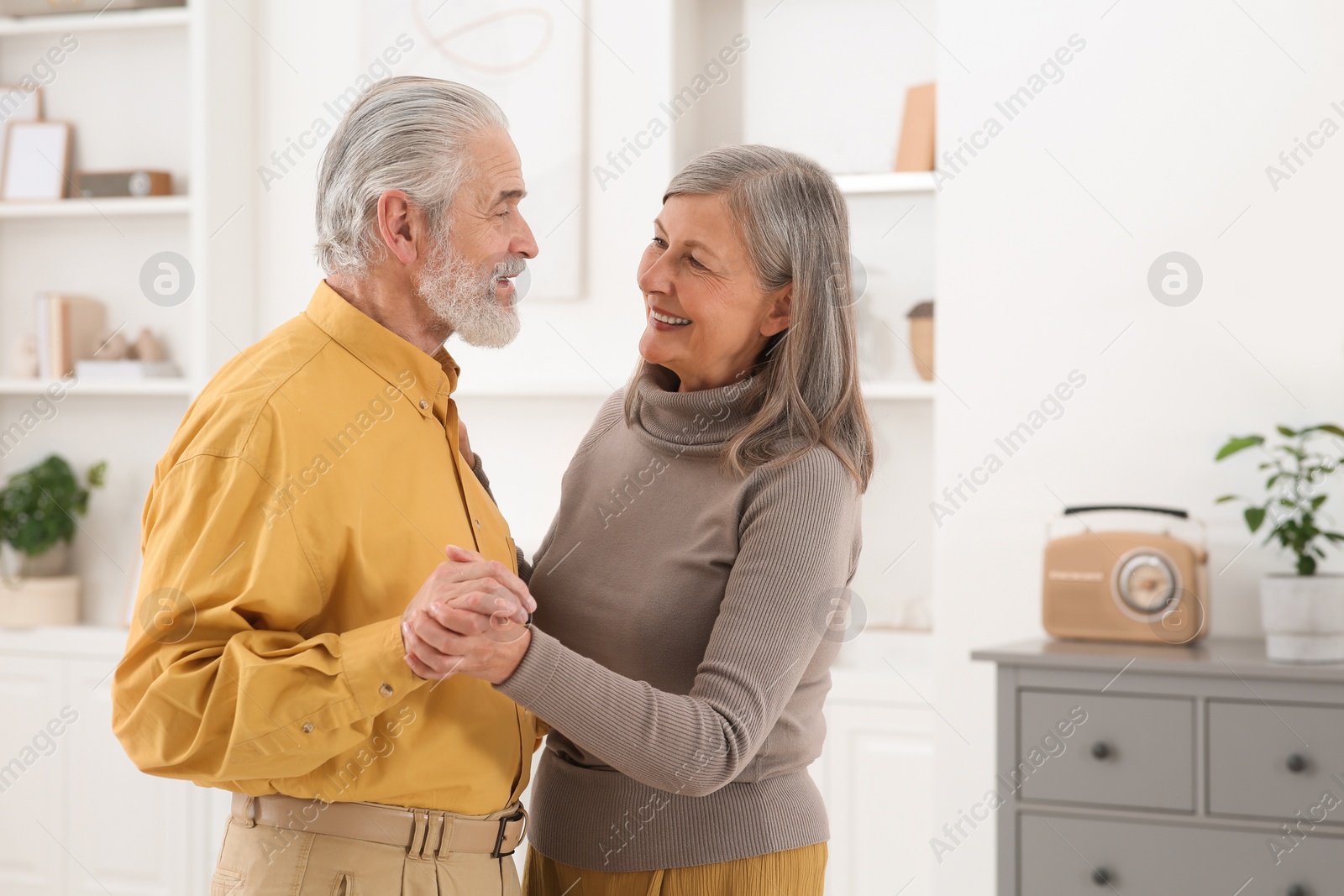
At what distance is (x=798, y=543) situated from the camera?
1400 millimetres

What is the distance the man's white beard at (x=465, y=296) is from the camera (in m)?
1.51

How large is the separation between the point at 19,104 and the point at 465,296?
3018 mm

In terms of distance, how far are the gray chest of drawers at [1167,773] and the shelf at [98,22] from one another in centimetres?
289

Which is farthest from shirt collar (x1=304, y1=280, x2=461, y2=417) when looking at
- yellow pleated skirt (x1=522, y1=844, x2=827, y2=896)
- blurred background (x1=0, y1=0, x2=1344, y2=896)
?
blurred background (x1=0, y1=0, x2=1344, y2=896)

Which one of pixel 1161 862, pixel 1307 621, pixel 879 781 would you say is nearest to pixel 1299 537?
pixel 1307 621

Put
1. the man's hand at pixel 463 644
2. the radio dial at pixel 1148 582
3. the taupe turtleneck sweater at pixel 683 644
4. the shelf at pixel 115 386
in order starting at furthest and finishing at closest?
the shelf at pixel 115 386 → the radio dial at pixel 1148 582 → the taupe turtleneck sweater at pixel 683 644 → the man's hand at pixel 463 644

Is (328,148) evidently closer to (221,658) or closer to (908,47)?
(221,658)

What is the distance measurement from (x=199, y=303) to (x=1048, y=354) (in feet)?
7.50

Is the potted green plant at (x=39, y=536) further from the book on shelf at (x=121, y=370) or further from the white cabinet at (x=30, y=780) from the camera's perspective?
the book on shelf at (x=121, y=370)

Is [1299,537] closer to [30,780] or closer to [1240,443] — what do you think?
[1240,443]

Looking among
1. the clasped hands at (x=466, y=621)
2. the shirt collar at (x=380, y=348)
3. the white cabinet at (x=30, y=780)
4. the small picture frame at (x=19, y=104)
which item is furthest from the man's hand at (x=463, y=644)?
the small picture frame at (x=19, y=104)

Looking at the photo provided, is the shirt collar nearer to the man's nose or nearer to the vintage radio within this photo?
the man's nose

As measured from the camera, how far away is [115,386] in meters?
3.59

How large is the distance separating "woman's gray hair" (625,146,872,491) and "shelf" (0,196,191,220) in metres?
2.45
